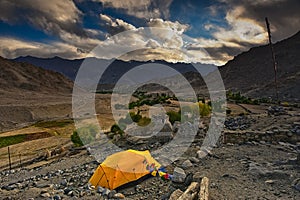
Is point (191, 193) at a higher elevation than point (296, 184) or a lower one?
higher

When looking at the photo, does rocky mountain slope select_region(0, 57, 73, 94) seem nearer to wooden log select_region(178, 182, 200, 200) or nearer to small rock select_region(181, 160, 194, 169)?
small rock select_region(181, 160, 194, 169)

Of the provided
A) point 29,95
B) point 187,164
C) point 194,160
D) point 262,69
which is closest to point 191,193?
point 187,164

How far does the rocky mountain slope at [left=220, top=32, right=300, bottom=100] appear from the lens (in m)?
88.1

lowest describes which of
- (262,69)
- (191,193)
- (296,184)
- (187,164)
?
(296,184)

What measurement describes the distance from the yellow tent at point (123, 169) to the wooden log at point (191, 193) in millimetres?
3449

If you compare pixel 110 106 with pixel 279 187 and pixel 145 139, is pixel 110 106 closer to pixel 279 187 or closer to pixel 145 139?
pixel 145 139

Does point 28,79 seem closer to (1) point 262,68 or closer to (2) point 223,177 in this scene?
(1) point 262,68

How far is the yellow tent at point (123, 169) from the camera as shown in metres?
11.3

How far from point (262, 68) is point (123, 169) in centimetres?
11767

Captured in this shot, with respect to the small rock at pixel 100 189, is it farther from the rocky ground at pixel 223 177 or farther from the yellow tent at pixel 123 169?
the yellow tent at pixel 123 169

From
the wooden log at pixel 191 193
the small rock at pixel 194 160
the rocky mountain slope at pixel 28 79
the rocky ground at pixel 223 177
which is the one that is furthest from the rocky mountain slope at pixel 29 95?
the wooden log at pixel 191 193

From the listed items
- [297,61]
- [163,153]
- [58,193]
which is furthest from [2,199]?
[297,61]

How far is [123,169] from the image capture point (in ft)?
38.0

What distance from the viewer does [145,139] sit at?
17781 mm
